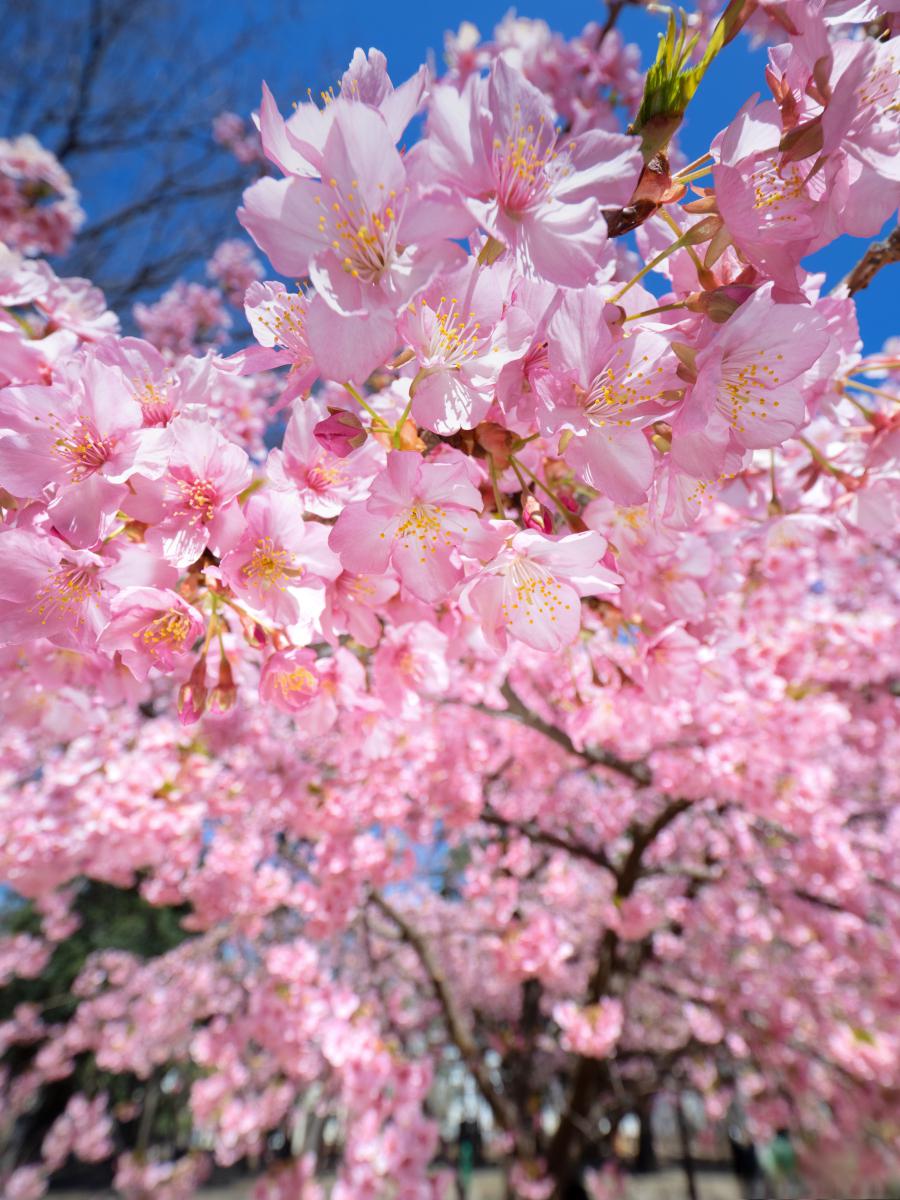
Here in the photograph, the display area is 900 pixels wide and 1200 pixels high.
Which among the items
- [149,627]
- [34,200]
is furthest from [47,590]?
[34,200]

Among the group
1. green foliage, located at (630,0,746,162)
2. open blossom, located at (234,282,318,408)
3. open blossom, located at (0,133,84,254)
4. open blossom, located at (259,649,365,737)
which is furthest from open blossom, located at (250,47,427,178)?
open blossom, located at (0,133,84,254)

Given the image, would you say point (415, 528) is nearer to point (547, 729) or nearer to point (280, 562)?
point (280, 562)

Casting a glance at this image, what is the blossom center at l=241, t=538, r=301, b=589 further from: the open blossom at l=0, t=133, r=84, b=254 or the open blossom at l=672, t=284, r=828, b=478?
the open blossom at l=0, t=133, r=84, b=254

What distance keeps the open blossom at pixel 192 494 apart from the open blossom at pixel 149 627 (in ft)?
0.20

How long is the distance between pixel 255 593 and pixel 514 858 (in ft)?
17.3

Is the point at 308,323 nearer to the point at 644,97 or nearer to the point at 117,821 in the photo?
the point at 644,97

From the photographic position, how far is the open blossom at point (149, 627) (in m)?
0.81

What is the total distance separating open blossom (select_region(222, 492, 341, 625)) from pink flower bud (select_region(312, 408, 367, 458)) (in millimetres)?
131

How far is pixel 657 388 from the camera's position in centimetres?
70

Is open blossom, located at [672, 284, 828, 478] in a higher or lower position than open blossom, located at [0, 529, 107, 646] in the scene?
higher

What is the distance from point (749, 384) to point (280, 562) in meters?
0.64

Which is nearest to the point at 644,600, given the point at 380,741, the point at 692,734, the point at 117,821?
the point at 380,741

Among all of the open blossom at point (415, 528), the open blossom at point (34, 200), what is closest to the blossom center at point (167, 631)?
the open blossom at point (415, 528)

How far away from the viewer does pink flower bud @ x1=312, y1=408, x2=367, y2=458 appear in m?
0.75
